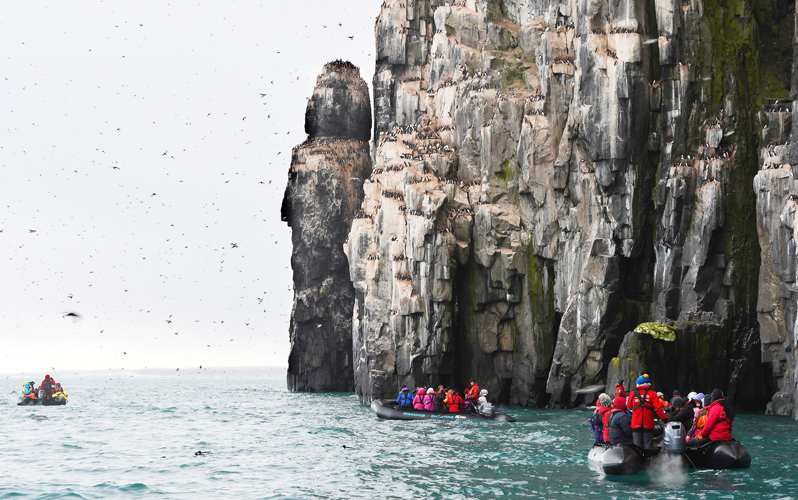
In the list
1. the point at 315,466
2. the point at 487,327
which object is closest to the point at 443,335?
the point at 487,327

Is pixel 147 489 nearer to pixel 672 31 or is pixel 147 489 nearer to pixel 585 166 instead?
pixel 585 166

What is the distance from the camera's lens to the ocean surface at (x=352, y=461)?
81.2 ft

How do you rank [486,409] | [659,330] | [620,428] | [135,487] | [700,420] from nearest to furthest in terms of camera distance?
[620,428], [135,487], [700,420], [486,409], [659,330]

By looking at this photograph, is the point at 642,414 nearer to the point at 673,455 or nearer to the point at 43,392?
the point at 673,455

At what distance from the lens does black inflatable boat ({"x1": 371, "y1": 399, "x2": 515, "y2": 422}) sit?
45.5 m

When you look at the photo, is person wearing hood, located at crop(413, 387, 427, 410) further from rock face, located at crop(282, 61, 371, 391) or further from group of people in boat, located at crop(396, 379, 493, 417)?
rock face, located at crop(282, 61, 371, 391)

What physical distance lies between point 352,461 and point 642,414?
38.3 feet

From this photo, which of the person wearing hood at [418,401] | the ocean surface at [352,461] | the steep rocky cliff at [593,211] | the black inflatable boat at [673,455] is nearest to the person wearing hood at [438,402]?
the person wearing hood at [418,401]

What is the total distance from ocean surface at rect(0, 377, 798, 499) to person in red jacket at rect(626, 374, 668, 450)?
1079 mm

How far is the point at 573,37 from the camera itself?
191ft

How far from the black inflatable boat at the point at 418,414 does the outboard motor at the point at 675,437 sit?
1905cm

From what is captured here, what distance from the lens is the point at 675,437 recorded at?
25.8 metres

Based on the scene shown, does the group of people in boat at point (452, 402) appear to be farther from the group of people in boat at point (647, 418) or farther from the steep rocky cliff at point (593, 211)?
the group of people in boat at point (647, 418)

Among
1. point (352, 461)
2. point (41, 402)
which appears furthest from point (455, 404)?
point (41, 402)
